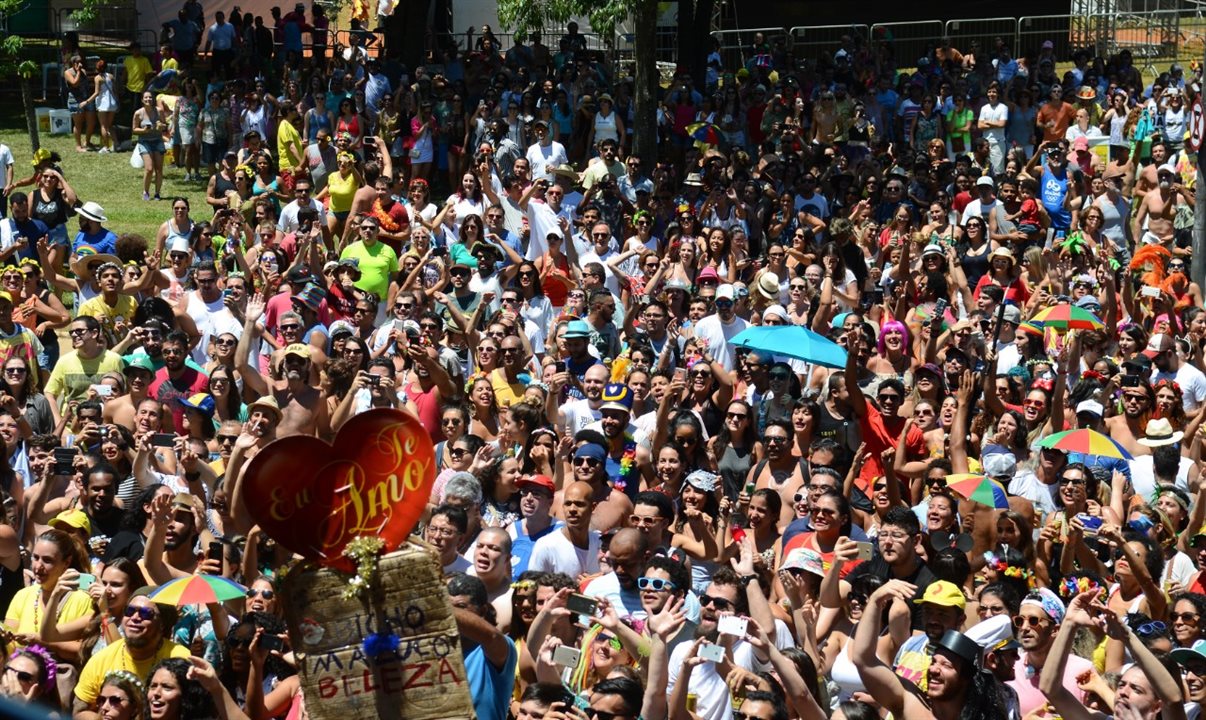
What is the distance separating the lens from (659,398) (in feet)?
35.6

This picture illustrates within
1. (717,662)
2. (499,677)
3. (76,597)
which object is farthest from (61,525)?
(717,662)

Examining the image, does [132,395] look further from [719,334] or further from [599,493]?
[719,334]

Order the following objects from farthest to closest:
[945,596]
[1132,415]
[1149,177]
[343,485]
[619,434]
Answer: [1149,177] → [1132,415] → [619,434] → [945,596] → [343,485]

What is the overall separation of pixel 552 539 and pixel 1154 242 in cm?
987

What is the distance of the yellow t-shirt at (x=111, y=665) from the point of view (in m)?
7.04

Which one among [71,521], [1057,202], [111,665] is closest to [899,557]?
[111,665]

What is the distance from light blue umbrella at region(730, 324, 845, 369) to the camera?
11.0 metres

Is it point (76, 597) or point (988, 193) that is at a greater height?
point (988, 193)

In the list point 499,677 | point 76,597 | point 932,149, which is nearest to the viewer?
point 499,677

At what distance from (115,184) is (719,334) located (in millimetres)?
12456

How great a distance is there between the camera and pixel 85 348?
11953 mm

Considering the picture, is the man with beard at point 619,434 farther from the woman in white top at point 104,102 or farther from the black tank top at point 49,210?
the woman in white top at point 104,102

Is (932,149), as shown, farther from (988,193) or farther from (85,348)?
(85,348)

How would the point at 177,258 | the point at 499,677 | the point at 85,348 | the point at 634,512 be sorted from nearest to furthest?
the point at 499,677
the point at 634,512
the point at 85,348
the point at 177,258
